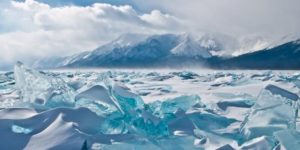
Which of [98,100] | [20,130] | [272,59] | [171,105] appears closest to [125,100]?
[98,100]

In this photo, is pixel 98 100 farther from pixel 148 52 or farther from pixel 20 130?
pixel 148 52

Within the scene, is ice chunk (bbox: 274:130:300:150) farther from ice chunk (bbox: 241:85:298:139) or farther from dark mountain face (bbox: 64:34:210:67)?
dark mountain face (bbox: 64:34:210:67)

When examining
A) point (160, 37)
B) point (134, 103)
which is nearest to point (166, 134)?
point (134, 103)

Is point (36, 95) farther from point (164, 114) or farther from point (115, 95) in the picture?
point (164, 114)

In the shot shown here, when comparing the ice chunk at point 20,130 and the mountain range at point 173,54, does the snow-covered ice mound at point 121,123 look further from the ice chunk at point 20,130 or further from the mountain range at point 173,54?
the mountain range at point 173,54

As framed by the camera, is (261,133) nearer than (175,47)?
Yes

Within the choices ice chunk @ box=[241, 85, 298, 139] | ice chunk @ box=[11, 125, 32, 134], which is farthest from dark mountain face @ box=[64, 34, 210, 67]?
→ ice chunk @ box=[11, 125, 32, 134]
